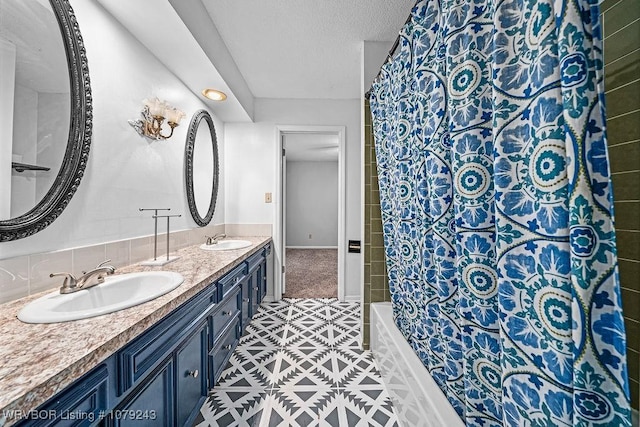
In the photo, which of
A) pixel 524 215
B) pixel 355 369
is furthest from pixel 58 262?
→ pixel 355 369

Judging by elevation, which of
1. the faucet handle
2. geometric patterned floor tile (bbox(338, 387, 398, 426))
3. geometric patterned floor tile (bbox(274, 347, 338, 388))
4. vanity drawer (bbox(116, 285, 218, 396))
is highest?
the faucet handle

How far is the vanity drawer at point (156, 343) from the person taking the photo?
0.77 m

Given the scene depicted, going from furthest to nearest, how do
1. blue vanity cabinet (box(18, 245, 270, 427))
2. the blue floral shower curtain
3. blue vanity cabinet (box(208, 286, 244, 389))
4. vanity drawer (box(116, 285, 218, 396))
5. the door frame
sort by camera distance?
1. the door frame
2. blue vanity cabinet (box(208, 286, 244, 389))
3. vanity drawer (box(116, 285, 218, 396))
4. blue vanity cabinet (box(18, 245, 270, 427))
5. the blue floral shower curtain

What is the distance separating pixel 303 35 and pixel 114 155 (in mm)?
1553

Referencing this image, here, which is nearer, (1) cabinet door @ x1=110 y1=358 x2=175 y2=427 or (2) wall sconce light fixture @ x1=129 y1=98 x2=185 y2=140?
(1) cabinet door @ x1=110 y1=358 x2=175 y2=427

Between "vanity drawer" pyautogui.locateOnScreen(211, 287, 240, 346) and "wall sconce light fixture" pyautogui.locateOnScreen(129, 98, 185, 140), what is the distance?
1191 mm

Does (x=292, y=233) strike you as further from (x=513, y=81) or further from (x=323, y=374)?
(x=513, y=81)

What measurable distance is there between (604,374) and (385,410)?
1262mm

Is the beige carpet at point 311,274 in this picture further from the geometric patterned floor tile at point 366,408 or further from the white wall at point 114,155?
the white wall at point 114,155

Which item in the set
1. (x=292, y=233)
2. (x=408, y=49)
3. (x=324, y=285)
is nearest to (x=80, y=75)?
(x=408, y=49)

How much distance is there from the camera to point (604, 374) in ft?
1.60

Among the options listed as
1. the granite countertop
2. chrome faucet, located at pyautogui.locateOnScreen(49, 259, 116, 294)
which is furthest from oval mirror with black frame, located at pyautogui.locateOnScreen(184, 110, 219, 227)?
the granite countertop

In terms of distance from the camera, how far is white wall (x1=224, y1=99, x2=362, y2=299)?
3.00 meters

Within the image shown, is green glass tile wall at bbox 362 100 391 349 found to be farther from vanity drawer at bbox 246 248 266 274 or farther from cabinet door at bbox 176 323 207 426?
cabinet door at bbox 176 323 207 426
